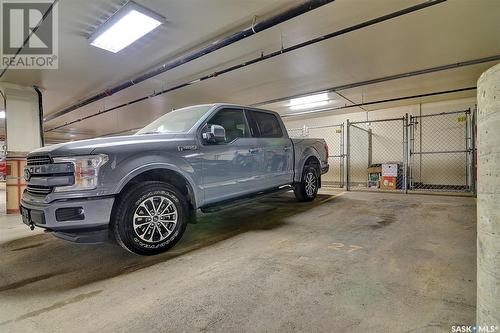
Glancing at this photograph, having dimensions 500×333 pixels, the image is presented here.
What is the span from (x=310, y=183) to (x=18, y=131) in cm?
738

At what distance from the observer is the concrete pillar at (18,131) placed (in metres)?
6.18

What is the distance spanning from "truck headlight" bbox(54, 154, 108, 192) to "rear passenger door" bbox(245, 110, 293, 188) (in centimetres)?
239

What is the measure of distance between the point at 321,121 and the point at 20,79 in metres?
10.9

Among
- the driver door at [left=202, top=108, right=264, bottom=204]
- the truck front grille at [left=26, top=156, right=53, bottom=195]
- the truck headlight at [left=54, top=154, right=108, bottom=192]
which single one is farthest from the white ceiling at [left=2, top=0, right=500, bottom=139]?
the truck headlight at [left=54, top=154, right=108, bottom=192]

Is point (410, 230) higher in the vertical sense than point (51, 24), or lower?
lower

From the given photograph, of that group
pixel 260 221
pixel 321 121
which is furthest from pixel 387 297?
pixel 321 121

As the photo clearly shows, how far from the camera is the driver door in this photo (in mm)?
3439

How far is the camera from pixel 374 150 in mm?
10734

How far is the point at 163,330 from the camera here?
1.59m

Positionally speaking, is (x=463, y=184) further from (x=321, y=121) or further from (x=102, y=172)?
(x=102, y=172)

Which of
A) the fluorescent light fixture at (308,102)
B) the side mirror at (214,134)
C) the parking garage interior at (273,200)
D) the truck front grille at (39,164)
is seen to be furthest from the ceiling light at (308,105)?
the truck front grille at (39,164)

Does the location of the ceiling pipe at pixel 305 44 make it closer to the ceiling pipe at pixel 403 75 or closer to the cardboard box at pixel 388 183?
the ceiling pipe at pixel 403 75

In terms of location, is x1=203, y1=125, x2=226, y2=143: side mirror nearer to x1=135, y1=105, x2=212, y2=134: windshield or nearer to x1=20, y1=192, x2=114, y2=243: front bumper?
x1=135, y1=105, x2=212, y2=134: windshield

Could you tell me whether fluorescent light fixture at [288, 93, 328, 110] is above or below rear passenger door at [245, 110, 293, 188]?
above
